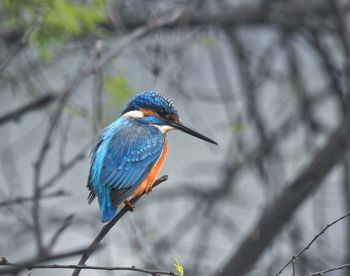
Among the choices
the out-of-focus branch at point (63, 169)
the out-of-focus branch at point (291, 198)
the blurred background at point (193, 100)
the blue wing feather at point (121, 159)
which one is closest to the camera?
the out-of-focus branch at point (63, 169)

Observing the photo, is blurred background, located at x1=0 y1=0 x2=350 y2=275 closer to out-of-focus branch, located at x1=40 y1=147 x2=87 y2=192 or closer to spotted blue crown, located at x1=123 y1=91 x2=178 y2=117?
spotted blue crown, located at x1=123 y1=91 x2=178 y2=117

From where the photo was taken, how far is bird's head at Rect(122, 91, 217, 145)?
121 inches

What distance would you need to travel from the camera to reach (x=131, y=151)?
2941 mm

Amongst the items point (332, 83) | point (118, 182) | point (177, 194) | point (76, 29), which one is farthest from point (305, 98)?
point (118, 182)

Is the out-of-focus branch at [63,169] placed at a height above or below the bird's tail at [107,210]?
above

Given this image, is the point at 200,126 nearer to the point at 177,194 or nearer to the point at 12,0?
the point at 177,194

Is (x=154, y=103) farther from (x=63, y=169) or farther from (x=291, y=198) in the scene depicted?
(x=291, y=198)

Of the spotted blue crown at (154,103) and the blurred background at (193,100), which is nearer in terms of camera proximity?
the spotted blue crown at (154,103)

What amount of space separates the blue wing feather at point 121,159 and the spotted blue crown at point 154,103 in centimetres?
7

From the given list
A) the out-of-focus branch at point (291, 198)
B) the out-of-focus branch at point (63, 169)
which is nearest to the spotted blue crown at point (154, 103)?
the out-of-focus branch at point (63, 169)

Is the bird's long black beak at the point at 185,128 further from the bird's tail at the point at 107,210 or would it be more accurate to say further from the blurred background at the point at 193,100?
the bird's tail at the point at 107,210

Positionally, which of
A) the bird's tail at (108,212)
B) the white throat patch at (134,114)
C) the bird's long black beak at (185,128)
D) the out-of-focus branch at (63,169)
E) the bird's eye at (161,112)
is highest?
the white throat patch at (134,114)

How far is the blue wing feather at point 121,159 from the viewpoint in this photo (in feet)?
8.84

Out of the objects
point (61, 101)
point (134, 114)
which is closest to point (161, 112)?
point (134, 114)
